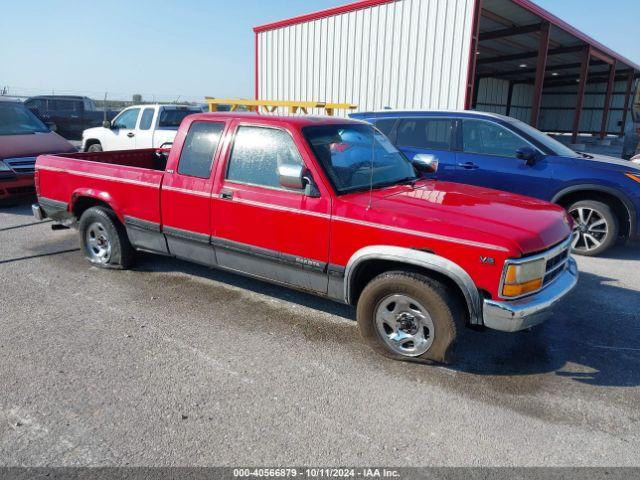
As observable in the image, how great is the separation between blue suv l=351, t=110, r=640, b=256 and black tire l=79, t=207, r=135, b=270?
393cm

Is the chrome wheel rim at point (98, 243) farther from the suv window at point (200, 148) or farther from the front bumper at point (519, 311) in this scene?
the front bumper at point (519, 311)

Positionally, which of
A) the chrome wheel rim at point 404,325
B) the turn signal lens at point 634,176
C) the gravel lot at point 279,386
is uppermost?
the turn signal lens at point 634,176

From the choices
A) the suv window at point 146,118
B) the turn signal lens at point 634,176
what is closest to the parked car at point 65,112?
the suv window at point 146,118

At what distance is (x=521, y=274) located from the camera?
3045mm

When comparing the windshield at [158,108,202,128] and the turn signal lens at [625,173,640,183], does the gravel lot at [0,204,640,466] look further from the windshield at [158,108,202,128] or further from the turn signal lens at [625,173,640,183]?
the windshield at [158,108,202,128]

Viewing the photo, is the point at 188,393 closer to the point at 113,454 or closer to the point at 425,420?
the point at 113,454

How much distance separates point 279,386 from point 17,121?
29.5 ft

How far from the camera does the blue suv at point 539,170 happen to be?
616 cm

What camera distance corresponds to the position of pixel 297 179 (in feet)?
11.8

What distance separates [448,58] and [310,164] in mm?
8376

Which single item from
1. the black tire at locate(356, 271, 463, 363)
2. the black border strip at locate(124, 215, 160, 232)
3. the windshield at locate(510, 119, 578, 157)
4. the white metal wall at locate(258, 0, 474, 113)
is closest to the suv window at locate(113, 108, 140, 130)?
the white metal wall at locate(258, 0, 474, 113)

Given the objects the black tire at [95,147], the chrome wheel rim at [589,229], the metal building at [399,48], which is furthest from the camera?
the black tire at [95,147]

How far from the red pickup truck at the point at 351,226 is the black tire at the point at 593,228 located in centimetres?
281

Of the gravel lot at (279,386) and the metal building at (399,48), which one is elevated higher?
the metal building at (399,48)
